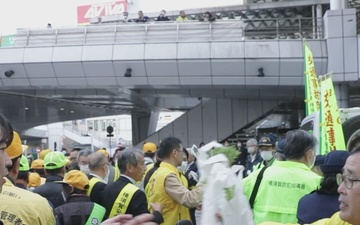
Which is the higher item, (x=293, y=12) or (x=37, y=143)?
(x=293, y=12)

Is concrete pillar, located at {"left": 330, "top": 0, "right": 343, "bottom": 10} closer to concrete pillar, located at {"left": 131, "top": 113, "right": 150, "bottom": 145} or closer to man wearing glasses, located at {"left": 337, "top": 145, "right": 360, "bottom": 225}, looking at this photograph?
concrete pillar, located at {"left": 131, "top": 113, "right": 150, "bottom": 145}

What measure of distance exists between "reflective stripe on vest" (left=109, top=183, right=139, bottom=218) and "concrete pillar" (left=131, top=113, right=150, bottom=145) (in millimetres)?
29850

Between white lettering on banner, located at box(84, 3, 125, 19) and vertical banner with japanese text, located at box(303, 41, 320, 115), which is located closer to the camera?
vertical banner with japanese text, located at box(303, 41, 320, 115)

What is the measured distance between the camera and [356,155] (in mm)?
2398

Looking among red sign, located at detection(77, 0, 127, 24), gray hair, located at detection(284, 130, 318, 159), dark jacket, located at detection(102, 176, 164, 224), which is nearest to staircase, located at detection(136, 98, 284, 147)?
dark jacket, located at detection(102, 176, 164, 224)

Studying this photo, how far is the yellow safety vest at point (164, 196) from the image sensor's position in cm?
499

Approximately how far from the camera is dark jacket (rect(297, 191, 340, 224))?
3.43 meters

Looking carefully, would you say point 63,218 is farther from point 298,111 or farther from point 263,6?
point 298,111

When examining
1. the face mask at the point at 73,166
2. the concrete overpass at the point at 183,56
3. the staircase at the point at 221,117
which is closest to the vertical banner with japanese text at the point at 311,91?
the face mask at the point at 73,166

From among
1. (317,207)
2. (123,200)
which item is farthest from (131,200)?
(317,207)

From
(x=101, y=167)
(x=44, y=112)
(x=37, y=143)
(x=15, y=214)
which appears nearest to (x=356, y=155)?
(x=15, y=214)

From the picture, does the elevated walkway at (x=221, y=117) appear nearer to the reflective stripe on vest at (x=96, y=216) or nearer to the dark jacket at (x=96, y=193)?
the dark jacket at (x=96, y=193)

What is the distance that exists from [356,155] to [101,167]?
371cm

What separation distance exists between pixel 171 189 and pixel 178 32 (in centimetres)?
1648
